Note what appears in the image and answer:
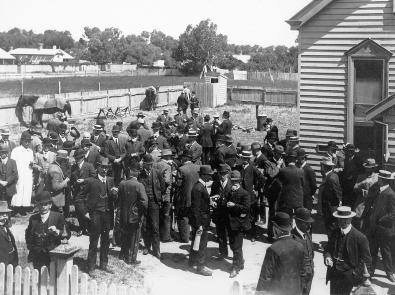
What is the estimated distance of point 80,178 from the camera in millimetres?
11578

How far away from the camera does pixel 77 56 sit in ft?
494

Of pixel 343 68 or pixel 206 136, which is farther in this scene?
pixel 206 136

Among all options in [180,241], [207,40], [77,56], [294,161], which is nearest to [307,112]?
[294,161]

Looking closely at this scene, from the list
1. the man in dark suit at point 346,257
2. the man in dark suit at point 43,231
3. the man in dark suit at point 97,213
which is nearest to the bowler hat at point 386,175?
the man in dark suit at point 346,257

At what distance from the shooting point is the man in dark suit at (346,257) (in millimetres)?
7492

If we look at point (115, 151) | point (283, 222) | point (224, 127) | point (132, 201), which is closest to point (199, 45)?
point (224, 127)

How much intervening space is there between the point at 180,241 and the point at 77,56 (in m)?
145

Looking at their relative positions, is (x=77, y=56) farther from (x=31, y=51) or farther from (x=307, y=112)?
(x=307, y=112)

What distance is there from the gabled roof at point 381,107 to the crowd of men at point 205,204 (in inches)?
43.3

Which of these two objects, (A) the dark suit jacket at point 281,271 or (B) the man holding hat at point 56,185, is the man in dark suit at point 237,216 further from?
(B) the man holding hat at point 56,185

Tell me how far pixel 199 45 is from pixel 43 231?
81.8 meters

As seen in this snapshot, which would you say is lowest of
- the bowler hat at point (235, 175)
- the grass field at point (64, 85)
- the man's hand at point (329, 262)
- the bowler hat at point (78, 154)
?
the man's hand at point (329, 262)

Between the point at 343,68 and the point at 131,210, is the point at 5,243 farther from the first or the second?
the point at 343,68

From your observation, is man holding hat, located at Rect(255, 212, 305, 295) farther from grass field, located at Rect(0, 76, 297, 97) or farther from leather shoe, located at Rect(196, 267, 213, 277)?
grass field, located at Rect(0, 76, 297, 97)
